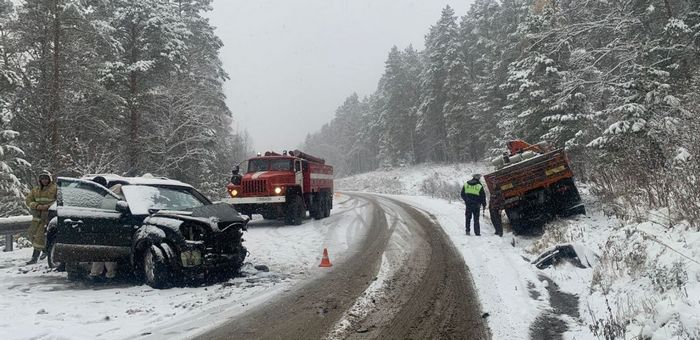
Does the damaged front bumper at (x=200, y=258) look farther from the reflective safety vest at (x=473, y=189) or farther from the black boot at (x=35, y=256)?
the reflective safety vest at (x=473, y=189)

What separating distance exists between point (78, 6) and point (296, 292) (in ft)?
50.6

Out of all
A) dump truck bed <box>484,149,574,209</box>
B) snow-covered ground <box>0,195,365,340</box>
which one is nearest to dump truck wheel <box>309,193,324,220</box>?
snow-covered ground <box>0,195,365,340</box>

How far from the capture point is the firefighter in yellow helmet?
917 centimetres

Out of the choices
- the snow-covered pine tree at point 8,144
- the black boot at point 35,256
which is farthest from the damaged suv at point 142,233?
the snow-covered pine tree at point 8,144

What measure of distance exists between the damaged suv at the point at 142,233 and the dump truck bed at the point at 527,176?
654cm

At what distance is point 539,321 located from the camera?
5.30 m

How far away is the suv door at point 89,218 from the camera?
7.49 meters

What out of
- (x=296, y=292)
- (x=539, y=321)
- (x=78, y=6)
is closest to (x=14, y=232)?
(x=296, y=292)

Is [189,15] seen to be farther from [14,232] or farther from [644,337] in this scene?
[644,337]

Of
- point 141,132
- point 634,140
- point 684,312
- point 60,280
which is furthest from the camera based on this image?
point 141,132

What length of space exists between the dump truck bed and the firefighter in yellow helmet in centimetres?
978

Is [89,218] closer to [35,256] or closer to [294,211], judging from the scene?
[35,256]

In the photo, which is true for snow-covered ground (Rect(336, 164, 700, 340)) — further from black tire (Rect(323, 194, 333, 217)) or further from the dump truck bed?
black tire (Rect(323, 194, 333, 217))

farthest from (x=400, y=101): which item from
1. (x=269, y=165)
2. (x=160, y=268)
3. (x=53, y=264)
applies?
(x=160, y=268)
